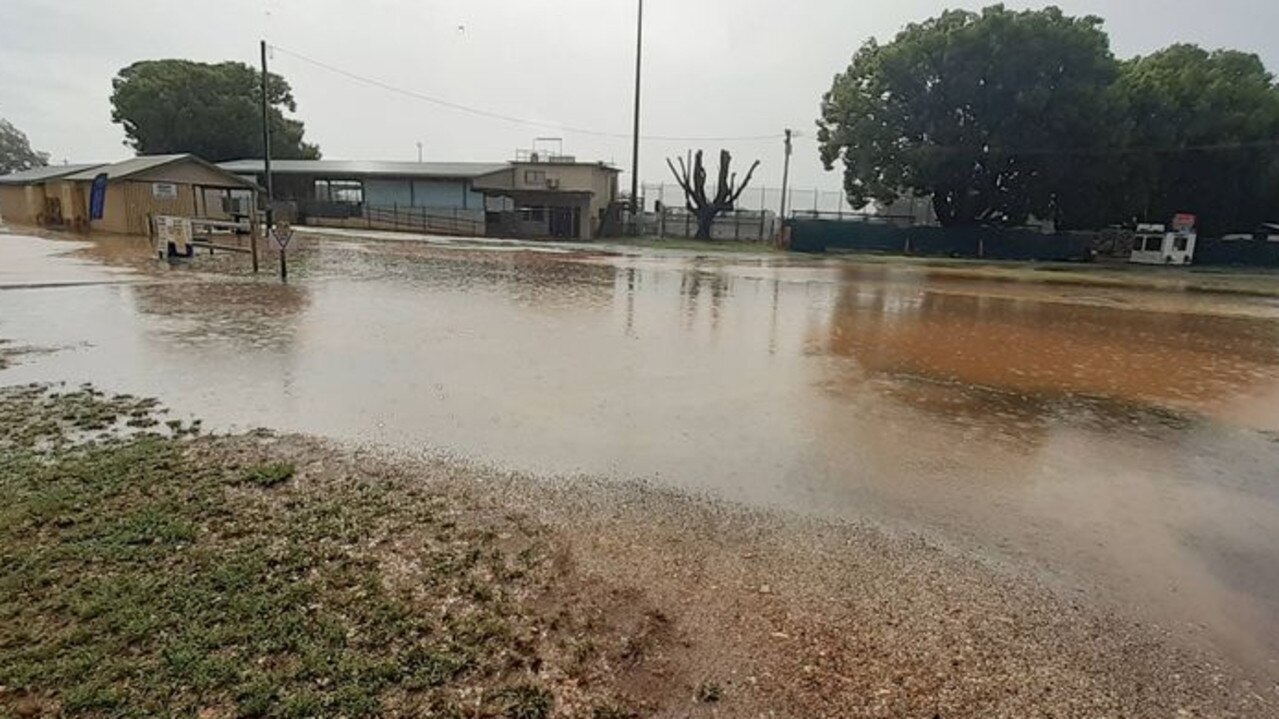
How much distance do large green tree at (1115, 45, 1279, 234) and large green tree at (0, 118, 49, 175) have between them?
354 ft

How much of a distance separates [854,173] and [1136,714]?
38.6m

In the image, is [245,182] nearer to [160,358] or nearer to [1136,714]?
[160,358]

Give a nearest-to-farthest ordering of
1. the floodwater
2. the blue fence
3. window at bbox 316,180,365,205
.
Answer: the floodwater
the blue fence
window at bbox 316,180,365,205

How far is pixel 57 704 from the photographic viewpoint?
2529 mm

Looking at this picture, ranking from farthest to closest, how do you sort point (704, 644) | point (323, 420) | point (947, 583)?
point (323, 420) → point (947, 583) → point (704, 644)

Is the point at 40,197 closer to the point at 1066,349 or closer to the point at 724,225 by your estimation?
the point at 724,225

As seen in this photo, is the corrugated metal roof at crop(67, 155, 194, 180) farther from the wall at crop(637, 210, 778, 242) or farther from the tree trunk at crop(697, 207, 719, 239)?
the tree trunk at crop(697, 207, 719, 239)

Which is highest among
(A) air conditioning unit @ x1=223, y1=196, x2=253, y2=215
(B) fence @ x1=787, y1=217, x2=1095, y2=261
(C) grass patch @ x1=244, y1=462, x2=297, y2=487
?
(A) air conditioning unit @ x1=223, y1=196, x2=253, y2=215

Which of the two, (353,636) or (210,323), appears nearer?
(353,636)

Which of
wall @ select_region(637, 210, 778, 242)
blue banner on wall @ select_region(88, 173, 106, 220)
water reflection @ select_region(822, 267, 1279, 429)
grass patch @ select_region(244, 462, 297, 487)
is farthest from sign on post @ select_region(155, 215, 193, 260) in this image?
wall @ select_region(637, 210, 778, 242)

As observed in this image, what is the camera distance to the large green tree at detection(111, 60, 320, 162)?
1969 inches

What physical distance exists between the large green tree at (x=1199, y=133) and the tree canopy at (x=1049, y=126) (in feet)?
0.23

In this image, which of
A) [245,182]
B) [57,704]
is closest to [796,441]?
[57,704]

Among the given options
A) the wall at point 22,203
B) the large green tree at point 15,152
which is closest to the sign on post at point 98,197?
the wall at point 22,203
